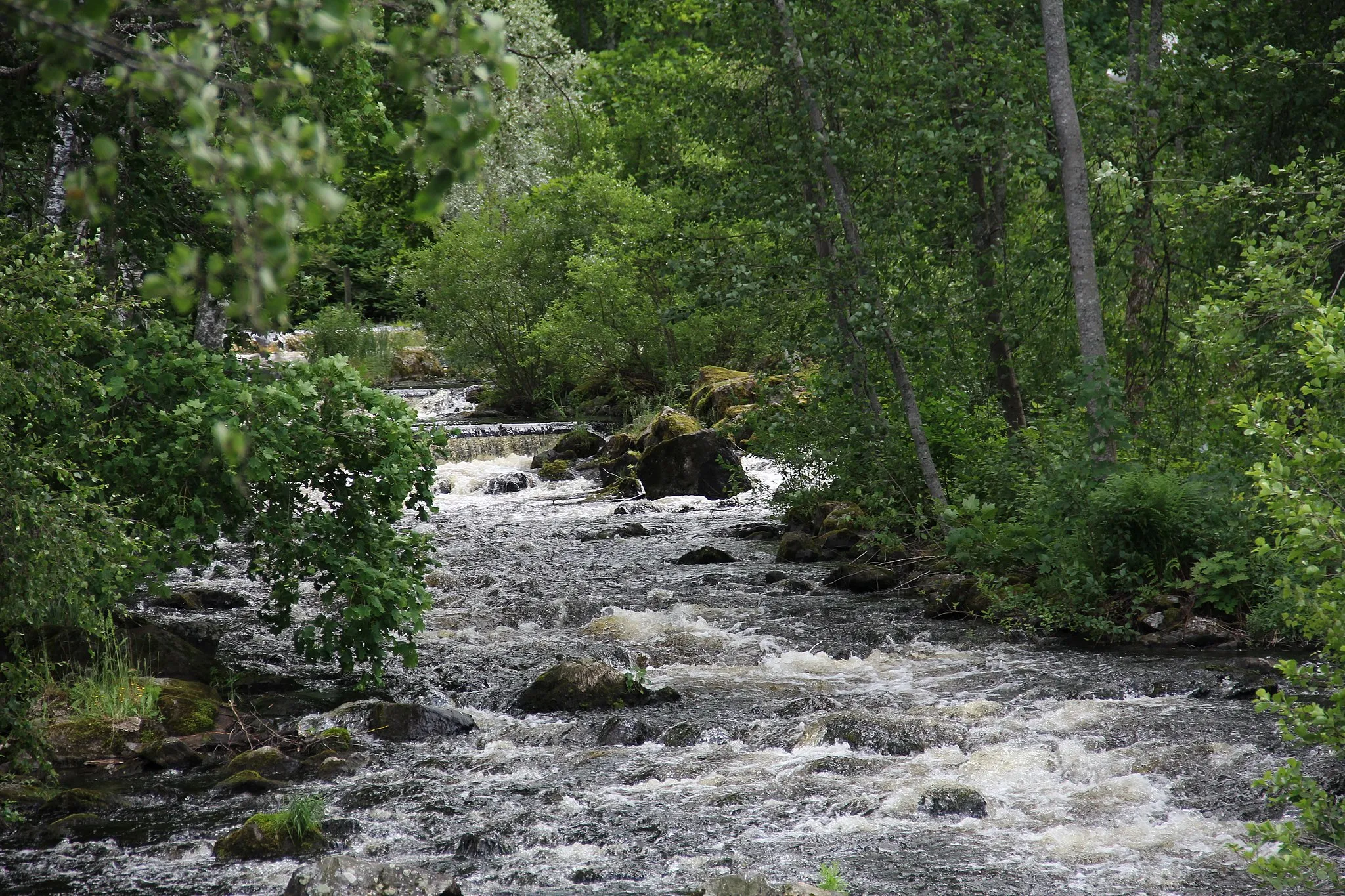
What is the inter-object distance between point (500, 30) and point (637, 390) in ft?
87.9

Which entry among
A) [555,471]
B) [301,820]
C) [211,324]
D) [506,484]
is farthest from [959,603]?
[555,471]

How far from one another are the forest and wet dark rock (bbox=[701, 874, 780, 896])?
0.51ft

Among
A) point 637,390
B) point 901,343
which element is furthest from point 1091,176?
point 637,390

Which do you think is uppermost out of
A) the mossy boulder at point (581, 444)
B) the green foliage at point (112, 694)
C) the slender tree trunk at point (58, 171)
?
the slender tree trunk at point (58, 171)

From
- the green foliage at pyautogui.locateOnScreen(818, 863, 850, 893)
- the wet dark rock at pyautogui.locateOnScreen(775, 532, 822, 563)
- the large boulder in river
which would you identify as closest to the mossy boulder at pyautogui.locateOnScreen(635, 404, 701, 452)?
the large boulder in river

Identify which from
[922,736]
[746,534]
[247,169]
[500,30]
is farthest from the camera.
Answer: [746,534]

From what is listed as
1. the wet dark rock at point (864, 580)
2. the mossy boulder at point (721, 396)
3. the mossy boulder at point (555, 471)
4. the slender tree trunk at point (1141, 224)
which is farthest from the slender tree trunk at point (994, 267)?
the mossy boulder at point (555, 471)

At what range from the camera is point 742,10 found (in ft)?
42.8

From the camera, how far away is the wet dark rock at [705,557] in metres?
15.2

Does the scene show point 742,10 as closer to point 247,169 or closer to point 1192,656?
point 1192,656

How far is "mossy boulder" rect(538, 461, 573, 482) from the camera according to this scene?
23.6 meters

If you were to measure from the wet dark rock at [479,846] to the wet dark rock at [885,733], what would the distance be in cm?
238

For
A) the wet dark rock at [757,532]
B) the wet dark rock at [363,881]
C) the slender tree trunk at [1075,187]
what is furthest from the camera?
the wet dark rock at [757,532]

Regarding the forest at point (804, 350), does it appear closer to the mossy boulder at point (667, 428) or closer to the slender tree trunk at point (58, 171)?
the slender tree trunk at point (58, 171)
